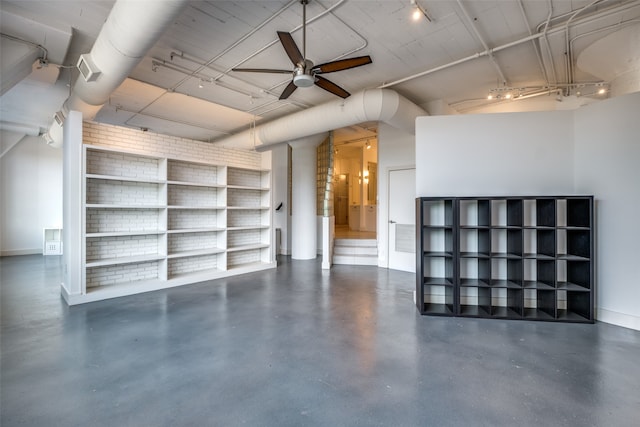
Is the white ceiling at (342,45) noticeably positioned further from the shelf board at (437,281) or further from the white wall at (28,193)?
the shelf board at (437,281)

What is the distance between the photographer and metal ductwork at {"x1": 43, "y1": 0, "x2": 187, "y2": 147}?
2.49 meters

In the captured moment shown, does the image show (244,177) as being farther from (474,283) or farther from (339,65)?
(474,283)

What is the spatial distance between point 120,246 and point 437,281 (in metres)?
5.01

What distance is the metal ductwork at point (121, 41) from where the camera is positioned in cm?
249

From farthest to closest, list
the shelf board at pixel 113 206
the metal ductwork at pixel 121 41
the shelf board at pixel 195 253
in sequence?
the shelf board at pixel 195 253, the shelf board at pixel 113 206, the metal ductwork at pixel 121 41

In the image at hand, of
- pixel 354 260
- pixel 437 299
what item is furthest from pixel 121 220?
pixel 437 299

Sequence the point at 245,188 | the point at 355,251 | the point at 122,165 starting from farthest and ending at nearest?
the point at 355,251 → the point at 245,188 → the point at 122,165

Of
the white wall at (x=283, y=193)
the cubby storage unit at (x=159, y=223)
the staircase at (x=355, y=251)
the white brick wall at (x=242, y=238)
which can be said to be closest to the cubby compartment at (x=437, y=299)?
the staircase at (x=355, y=251)

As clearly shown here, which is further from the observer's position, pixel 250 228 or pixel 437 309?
pixel 250 228

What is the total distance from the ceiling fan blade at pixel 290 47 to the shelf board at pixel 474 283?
3469mm

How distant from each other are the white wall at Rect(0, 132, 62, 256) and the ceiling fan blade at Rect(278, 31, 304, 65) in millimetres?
9279

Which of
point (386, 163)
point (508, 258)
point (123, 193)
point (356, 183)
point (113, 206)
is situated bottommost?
point (508, 258)

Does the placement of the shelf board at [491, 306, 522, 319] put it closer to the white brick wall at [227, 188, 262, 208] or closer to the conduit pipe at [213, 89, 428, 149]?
the conduit pipe at [213, 89, 428, 149]

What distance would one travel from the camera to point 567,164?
3814mm
